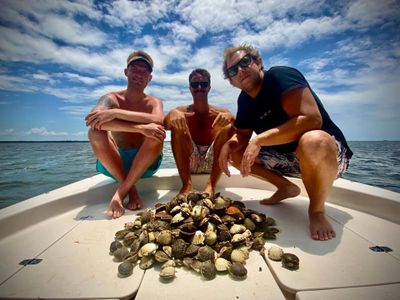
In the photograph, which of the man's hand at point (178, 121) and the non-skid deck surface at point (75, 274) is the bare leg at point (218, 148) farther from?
the non-skid deck surface at point (75, 274)

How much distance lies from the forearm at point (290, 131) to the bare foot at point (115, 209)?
53.9 inches

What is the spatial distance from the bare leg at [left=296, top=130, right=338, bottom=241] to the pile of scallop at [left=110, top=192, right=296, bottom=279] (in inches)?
13.1

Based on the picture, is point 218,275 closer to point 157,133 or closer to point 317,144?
point 317,144

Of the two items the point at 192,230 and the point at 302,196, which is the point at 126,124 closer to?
the point at 192,230

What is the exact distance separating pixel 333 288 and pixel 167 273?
0.79 meters

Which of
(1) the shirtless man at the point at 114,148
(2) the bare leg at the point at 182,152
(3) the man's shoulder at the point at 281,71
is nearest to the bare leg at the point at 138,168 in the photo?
(1) the shirtless man at the point at 114,148

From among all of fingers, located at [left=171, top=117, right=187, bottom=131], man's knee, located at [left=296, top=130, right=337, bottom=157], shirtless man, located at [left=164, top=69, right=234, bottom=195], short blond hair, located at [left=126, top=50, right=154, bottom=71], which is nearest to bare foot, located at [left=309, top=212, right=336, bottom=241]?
man's knee, located at [left=296, top=130, right=337, bottom=157]

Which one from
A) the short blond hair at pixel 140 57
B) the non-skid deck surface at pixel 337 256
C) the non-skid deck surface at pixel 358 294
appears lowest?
the non-skid deck surface at pixel 337 256

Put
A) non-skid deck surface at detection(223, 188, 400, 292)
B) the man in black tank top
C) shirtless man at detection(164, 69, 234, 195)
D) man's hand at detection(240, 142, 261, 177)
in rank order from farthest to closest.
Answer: shirtless man at detection(164, 69, 234, 195) → man's hand at detection(240, 142, 261, 177) → the man in black tank top → non-skid deck surface at detection(223, 188, 400, 292)

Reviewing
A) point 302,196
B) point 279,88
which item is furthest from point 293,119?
point 302,196

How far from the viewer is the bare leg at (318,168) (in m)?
1.64

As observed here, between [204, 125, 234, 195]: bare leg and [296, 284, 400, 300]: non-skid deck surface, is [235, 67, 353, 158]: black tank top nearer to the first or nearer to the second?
[204, 125, 234, 195]: bare leg

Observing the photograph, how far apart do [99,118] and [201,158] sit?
4.39ft

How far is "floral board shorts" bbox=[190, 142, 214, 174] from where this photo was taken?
117 inches
